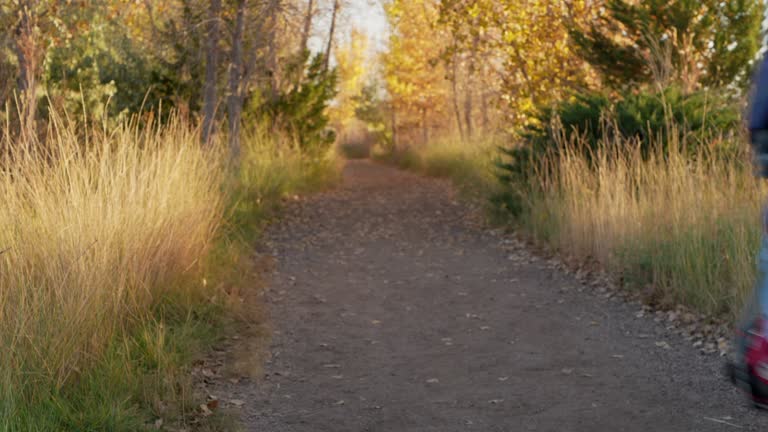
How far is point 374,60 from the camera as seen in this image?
46.4 m

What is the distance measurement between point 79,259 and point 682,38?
1290 centimetres

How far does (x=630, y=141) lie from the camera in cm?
1098

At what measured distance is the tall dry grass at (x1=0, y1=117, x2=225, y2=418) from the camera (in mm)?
4633

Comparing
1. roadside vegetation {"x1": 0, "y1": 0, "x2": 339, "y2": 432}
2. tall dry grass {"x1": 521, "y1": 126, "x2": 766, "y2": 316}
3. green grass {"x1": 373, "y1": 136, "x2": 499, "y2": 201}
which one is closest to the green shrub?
tall dry grass {"x1": 521, "y1": 126, "x2": 766, "y2": 316}

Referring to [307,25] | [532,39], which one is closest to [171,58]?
[307,25]

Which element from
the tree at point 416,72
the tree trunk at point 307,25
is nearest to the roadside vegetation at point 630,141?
the tree trunk at point 307,25

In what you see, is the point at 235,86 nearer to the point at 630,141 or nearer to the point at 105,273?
the point at 630,141

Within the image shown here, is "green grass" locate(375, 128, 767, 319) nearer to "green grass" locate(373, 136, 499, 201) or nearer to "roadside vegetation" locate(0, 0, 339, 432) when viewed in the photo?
"green grass" locate(373, 136, 499, 201)

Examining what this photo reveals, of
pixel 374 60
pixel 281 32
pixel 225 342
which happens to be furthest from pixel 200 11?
pixel 374 60

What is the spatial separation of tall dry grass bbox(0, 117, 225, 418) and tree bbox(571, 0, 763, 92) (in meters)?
10.4

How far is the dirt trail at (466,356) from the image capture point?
17.1 ft

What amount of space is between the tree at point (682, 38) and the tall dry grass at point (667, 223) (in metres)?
5.09

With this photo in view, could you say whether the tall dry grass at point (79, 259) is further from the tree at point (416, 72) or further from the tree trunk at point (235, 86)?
the tree at point (416, 72)

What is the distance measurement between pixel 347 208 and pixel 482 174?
276 cm
